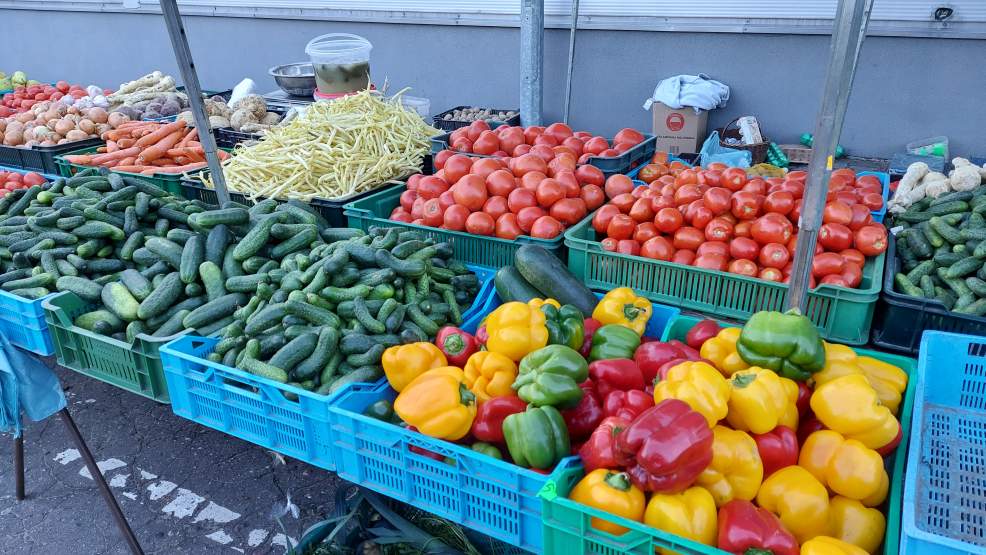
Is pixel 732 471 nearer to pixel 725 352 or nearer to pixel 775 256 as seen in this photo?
pixel 725 352

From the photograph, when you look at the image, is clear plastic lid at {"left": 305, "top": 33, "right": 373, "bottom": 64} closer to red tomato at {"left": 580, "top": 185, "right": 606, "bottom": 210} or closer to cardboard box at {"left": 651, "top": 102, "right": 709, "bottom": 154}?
cardboard box at {"left": 651, "top": 102, "right": 709, "bottom": 154}

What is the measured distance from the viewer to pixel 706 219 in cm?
350

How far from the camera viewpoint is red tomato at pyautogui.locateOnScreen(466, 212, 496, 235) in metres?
3.78

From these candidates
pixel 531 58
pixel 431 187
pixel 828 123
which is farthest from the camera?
pixel 531 58

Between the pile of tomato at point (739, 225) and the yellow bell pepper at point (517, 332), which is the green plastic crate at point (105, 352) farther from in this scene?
the pile of tomato at point (739, 225)

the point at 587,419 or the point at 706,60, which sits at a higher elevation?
the point at 706,60

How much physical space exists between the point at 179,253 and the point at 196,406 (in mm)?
1126

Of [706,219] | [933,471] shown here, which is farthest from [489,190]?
[933,471]

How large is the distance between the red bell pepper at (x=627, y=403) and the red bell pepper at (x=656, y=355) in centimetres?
21

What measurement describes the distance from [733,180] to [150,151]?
473cm

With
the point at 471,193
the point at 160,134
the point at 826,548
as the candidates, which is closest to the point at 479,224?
the point at 471,193

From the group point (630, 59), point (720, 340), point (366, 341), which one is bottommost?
point (366, 341)

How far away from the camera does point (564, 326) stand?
9.05ft

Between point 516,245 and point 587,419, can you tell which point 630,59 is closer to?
point 516,245
